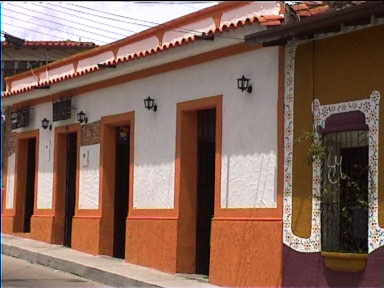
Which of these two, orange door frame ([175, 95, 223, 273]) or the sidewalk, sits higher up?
orange door frame ([175, 95, 223, 273])

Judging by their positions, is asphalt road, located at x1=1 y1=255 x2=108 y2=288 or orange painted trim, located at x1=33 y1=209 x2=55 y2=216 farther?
orange painted trim, located at x1=33 y1=209 x2=55 y2=216

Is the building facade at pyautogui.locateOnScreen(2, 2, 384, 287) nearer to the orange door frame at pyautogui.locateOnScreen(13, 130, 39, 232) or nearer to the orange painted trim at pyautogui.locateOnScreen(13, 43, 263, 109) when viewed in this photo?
the orange painted trim at pyautogui.locateOnScreen(13, 43, 263, 109)

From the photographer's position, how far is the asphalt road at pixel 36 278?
11.3 m

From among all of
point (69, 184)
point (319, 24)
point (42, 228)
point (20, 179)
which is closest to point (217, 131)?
point (319, 24)

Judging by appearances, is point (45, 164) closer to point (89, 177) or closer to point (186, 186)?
point (89, 177)

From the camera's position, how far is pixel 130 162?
1332 centimetres

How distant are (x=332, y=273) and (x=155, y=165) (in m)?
4.39

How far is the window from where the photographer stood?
9047 mm

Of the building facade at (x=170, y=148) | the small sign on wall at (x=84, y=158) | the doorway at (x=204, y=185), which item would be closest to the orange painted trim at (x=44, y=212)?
the building facade at (x=170, y=148)

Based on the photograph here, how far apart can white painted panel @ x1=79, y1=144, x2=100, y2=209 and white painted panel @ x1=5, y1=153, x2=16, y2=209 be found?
3.63 metres

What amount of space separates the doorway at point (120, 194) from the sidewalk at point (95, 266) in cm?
48

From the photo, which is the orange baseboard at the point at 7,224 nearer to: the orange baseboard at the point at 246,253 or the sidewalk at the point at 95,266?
the sidewalk at the point at 95,266

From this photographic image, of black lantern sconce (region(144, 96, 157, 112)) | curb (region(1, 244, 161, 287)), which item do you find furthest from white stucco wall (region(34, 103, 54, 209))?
black lantern sconce (region(144, 96, 157, 112))

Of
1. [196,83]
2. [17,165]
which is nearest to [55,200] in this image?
[17,165]
